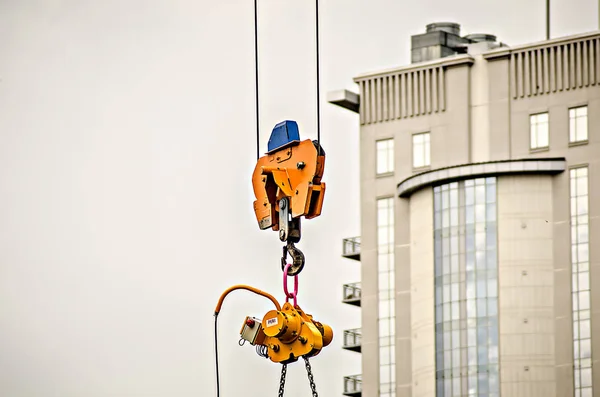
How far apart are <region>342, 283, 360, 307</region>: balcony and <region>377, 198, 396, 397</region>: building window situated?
196 cm

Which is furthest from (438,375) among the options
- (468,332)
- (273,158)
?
(273,158)

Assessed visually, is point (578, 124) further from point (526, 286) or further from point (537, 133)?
point (526, 286)

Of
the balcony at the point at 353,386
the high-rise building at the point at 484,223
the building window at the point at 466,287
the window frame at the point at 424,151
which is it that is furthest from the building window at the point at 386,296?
the building window at the point at 466,287

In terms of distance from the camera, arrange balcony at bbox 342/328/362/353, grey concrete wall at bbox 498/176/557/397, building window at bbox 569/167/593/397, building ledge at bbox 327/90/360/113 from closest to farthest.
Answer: building window at bbox 569/167/593/397
grey concrete wall at bbox 498/176/557/397
building ledge at bbox 327/90/360/113
balcony at bbox 342/328/362/353

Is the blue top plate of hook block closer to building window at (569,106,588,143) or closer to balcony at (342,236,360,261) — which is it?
building window at (569,106,588,143)

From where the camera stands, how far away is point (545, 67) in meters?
135

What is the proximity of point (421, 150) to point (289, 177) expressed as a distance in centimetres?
9216

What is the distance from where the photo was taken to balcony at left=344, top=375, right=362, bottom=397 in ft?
462

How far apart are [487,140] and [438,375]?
1552 centimetres

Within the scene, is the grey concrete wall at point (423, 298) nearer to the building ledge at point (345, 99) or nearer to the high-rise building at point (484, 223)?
the high-rise building at point (484, 223)

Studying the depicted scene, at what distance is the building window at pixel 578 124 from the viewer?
135250 mm

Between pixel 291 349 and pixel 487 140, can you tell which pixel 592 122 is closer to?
pixel 487 140

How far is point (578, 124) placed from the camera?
135875 millimetres

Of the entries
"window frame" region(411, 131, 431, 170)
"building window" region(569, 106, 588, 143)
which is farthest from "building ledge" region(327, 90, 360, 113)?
"building window" region(569, 106, 588, 143)
